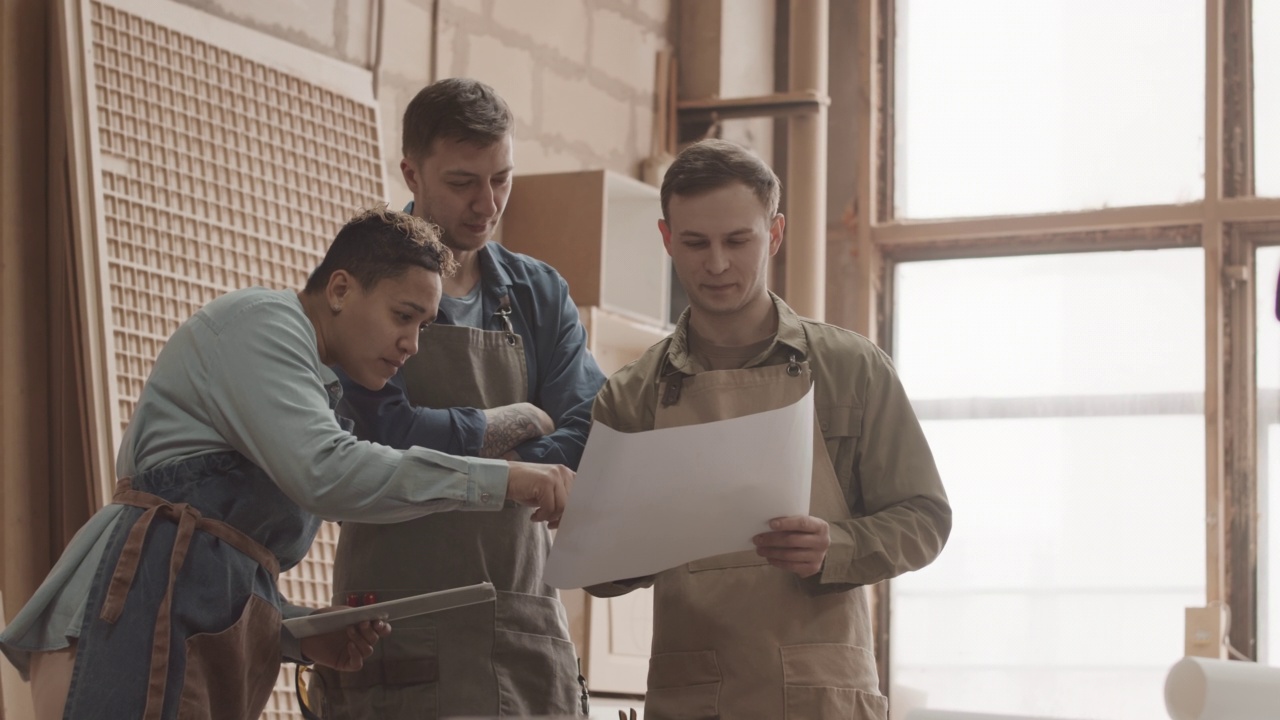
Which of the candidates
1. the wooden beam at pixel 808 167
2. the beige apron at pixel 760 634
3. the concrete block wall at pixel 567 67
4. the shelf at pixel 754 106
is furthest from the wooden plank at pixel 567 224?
the beige apron at pixel 760 634

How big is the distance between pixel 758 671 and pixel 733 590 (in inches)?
4.2

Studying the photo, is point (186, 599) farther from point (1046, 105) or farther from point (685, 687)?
point (1046, 105)

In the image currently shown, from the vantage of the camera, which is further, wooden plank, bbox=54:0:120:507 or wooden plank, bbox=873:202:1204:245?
wooden plank, bbox=873:202:1204:245

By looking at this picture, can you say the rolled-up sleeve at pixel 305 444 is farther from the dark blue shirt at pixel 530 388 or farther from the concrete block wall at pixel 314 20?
the concrete block wall at pixel 314 20

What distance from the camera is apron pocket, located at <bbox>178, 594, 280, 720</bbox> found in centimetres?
152

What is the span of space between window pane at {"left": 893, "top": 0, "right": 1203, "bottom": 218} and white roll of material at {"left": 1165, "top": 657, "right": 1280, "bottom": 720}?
3722mm

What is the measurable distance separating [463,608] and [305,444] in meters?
0.41

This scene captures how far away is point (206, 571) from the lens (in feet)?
5.08

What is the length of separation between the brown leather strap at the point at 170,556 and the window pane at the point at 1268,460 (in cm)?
380

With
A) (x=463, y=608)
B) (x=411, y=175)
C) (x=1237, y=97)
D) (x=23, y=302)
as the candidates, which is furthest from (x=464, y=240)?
(x=1237, y=97)

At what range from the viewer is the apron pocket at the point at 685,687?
1716mm

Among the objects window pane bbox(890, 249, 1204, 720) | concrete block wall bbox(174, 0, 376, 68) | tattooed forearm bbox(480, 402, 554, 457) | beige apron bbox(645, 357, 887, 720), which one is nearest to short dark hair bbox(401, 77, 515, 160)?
tattooed forearm bbox(480, 402, 554, 457)

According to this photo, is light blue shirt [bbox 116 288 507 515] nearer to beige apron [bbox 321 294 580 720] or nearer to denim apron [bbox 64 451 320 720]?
denim apron [bbox 64 451 320 720]

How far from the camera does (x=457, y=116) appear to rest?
194 centimetres
